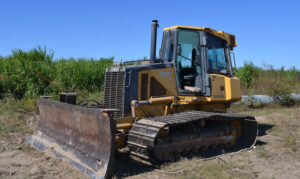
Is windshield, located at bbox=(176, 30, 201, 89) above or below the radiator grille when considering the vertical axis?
above

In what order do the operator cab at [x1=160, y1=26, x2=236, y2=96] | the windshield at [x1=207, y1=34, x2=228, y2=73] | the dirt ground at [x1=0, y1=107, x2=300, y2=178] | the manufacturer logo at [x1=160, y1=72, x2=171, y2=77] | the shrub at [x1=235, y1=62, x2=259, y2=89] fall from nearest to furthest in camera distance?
the dirt ground at [x1=0, y1=107, x2=300, y2=178] < the manufacturer logo at [x1=160, y1=72, x2=171, y2=77] < the operator cab at [x1=160, y1=26, x2=236, y2=96] < the windshield at [x1=207, y1=34, x2=228, y2=73] < the shrub at [x1=235, y1=62, x2=259, y2=89]

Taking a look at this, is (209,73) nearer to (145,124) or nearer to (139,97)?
(139,97)

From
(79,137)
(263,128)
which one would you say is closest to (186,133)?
(79,137)

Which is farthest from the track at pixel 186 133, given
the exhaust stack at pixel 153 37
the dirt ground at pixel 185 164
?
the exhaust stack at pixel 153 37

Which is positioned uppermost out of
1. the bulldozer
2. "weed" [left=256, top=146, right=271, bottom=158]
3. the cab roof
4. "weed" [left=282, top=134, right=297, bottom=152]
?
the cab roof

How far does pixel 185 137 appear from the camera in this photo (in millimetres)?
5926

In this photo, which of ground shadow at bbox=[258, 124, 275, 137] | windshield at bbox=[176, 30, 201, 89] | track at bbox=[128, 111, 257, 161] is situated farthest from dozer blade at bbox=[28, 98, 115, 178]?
ground shadow at bbox=[258, 124, 275, 137]

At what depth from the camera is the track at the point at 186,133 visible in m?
5.28

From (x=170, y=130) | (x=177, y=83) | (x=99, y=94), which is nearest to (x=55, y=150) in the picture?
(x=170, y=130)

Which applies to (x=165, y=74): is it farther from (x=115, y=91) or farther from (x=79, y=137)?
(x=79, y=137)

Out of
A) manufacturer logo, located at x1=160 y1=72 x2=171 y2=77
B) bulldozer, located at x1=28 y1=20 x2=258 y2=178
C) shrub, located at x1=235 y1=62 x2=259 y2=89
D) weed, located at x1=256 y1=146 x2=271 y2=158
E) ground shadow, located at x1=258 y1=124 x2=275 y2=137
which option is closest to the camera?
bulldozer, located at x1=28 y1=20 x2=258 y2=178

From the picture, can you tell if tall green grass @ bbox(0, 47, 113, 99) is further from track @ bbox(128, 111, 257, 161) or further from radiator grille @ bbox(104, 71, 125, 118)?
track @ bbox(128, 111, 257, 161)

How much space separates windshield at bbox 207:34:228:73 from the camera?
7023 mm

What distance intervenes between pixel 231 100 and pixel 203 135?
1518 mm
